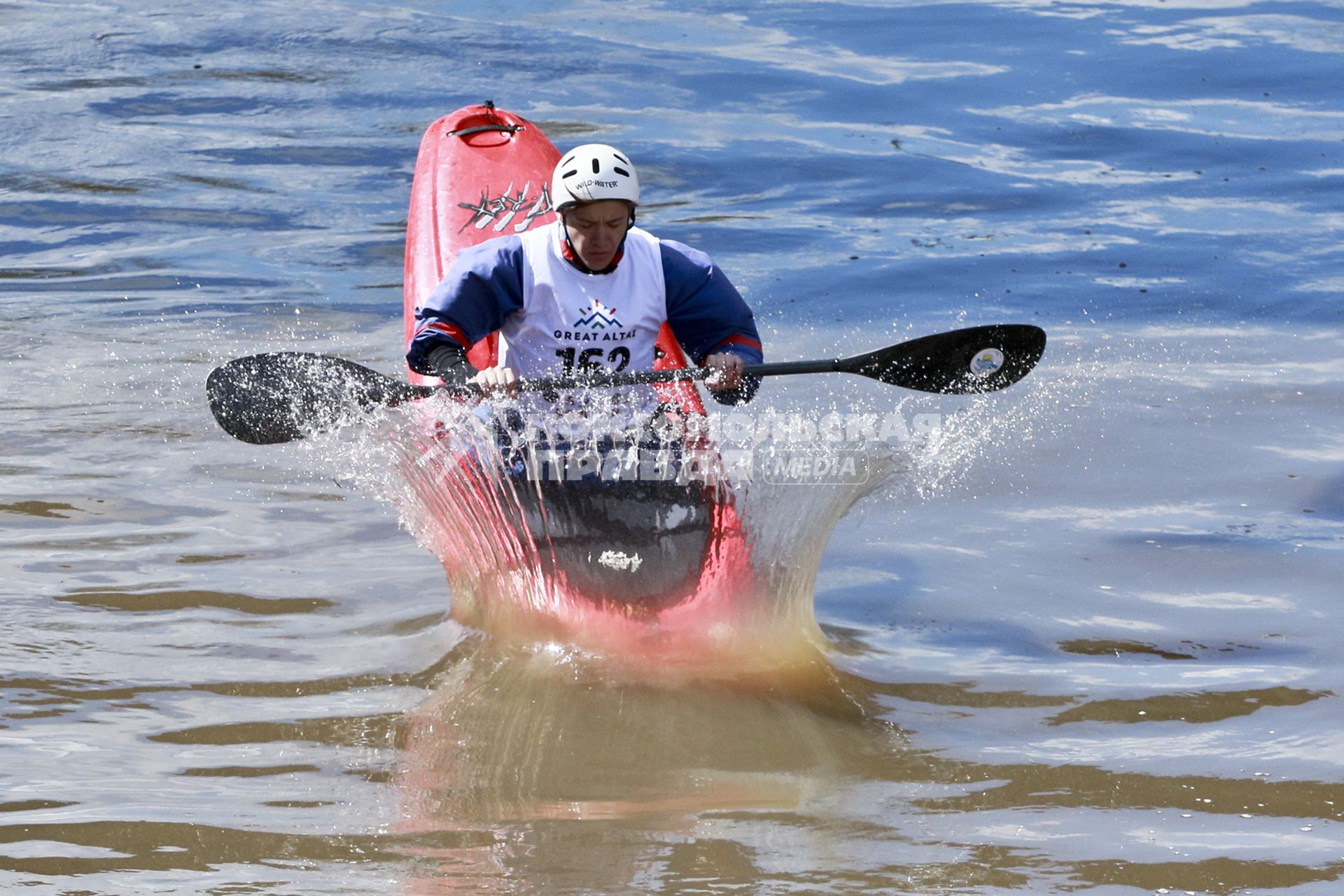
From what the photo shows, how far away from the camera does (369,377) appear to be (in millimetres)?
4906

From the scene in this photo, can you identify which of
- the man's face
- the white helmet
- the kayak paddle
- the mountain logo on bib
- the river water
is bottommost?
the river water

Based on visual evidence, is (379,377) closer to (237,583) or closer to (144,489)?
(237,583)

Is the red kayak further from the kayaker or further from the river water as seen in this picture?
the kayaker

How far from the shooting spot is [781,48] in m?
15.7

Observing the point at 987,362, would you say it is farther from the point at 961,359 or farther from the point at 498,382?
the point at 498,382

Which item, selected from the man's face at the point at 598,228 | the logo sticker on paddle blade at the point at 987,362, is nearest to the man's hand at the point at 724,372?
the man's face at the point at 598,228

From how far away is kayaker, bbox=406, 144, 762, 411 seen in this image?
15.6 ft

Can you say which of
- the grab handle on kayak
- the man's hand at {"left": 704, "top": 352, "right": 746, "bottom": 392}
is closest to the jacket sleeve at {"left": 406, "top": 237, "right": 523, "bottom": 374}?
the man's hand at {"left": 704, "top": 352, "right": 746, "bottom": 392}

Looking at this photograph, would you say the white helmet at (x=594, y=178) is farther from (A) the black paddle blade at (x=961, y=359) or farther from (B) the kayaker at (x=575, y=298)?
(A) the black paddle blade at (x=961, y=359)

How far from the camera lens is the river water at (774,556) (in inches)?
142

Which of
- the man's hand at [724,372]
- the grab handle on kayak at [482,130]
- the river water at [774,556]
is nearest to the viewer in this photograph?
the river water at [774,556]

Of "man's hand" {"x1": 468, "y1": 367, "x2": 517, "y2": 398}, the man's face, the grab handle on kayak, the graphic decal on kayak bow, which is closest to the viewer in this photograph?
"man's hand" {"x1": 468, "y1": 367, "x2": 517, "y2": 398}

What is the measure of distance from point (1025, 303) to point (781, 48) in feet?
24.7

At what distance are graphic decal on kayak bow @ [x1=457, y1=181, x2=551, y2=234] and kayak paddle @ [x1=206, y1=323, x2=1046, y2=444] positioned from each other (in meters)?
1.65
